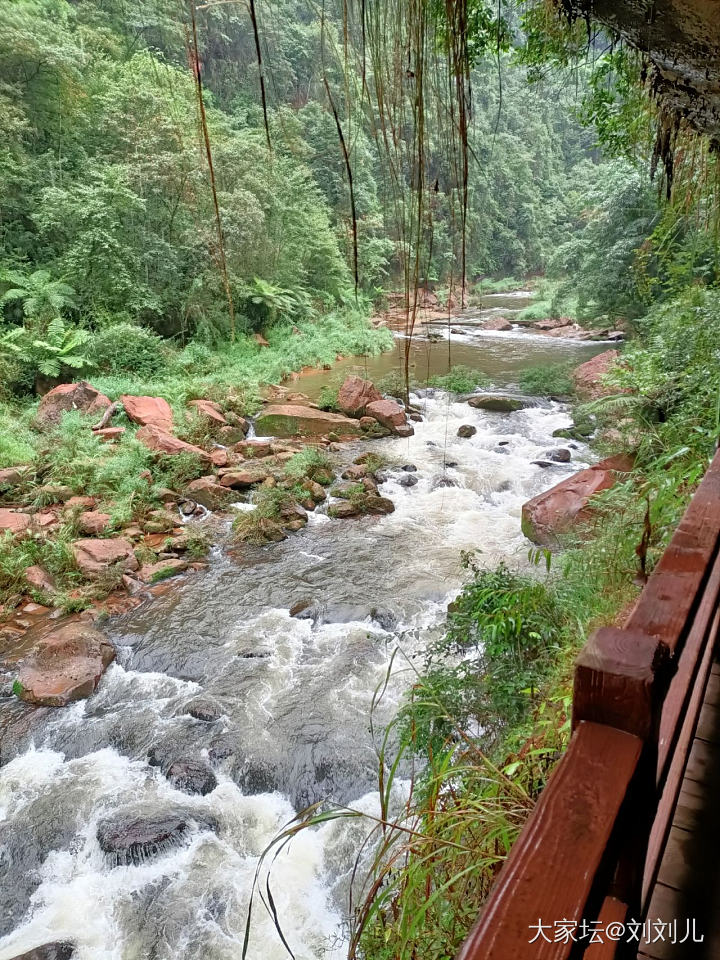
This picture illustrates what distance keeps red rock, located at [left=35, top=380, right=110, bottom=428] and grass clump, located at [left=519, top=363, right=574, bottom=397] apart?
8.08m

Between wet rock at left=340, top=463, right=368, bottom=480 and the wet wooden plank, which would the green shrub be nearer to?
wet rock at left=340, top=463, right=368, bottom=480

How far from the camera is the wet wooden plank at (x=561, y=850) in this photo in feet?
1.70

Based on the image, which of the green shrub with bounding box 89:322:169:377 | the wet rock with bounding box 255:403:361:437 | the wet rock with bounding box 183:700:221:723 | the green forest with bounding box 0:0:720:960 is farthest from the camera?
the green shrub with bounding box 89:322:169:377

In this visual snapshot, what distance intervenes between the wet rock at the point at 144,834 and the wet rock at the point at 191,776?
0.62 ft

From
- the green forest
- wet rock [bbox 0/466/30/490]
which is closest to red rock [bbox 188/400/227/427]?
the green forest

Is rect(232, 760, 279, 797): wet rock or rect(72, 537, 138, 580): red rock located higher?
rect(72, 537, 138, 580): red rock

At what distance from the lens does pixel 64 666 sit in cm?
468

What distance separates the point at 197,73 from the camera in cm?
102

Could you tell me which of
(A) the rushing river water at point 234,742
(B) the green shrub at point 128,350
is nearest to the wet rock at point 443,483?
(A) the rushing river water at point 234,742

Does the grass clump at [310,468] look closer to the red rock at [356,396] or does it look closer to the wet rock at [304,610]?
the red rock at [356,396]

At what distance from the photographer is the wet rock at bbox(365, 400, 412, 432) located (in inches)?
399

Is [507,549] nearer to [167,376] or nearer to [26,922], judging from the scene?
[26,922]

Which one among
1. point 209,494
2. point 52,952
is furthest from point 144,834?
Result: point 209,494

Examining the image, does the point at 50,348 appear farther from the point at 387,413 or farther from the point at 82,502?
the point at 387,413
